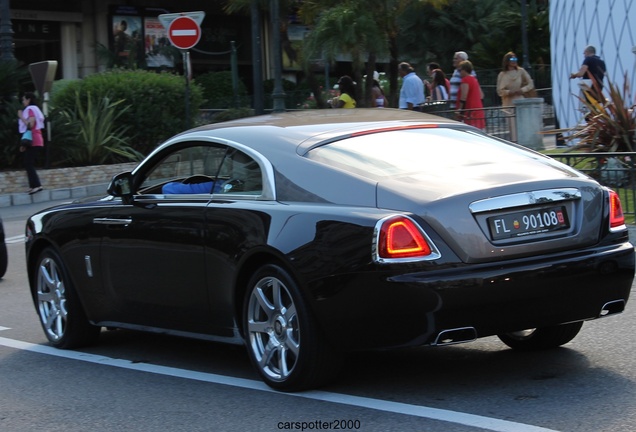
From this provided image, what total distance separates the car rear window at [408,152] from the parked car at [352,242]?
14 millimetres

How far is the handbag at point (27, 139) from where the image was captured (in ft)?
68.5

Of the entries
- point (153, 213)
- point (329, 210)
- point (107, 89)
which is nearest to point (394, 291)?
point (329, 210)

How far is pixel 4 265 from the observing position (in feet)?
38.0

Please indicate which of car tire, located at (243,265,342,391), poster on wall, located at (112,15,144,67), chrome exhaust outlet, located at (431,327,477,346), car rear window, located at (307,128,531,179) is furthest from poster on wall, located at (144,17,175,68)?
chrome exhaust outlet, located at (431,327,477,346)

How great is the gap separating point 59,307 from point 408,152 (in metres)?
2.85

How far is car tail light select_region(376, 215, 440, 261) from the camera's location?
17.2 ft

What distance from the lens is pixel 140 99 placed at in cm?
2420

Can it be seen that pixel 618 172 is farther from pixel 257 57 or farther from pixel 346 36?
pixel 257 57

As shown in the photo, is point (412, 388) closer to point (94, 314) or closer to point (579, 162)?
point (94, 314)

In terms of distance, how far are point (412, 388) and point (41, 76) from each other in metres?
17.7

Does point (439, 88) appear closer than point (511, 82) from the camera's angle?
No

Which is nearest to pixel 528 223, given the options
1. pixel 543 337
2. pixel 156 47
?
pixel 543 337

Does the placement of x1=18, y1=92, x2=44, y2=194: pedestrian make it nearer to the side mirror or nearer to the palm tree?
the palm tree

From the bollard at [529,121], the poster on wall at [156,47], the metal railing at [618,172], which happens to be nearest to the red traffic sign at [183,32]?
the bollard at [529,121]
